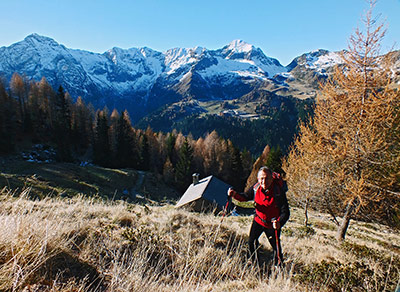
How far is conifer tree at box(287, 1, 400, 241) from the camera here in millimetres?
8065

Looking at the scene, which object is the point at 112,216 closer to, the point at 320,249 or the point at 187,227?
the point at 187,227

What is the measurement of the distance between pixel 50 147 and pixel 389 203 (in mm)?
56767

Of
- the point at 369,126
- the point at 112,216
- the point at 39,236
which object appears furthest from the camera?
the point at 369,126

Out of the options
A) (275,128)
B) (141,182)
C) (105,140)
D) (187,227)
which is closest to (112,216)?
(187,227)

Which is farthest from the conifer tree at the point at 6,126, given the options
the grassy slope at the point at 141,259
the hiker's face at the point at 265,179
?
the hiker's face at the point at 265,179

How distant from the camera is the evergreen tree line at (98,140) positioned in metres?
46.9

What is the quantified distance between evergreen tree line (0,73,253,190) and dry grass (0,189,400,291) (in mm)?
45559

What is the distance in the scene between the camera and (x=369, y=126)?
7.98 meters

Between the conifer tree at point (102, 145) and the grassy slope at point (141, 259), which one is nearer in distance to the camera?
the grassy slope at point (141, 259)

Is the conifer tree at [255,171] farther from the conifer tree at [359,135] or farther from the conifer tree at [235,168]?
the conifer tree at [359,135]

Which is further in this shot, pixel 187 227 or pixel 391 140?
pixel 391 140

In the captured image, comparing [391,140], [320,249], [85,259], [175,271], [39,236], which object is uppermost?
[391,140]

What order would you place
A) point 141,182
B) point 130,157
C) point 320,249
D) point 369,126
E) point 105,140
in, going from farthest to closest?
point 130,157 → point 105,140 → point 141,182 → point 369,126 → point 320,249

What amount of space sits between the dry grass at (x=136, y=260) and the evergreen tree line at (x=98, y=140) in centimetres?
4556
